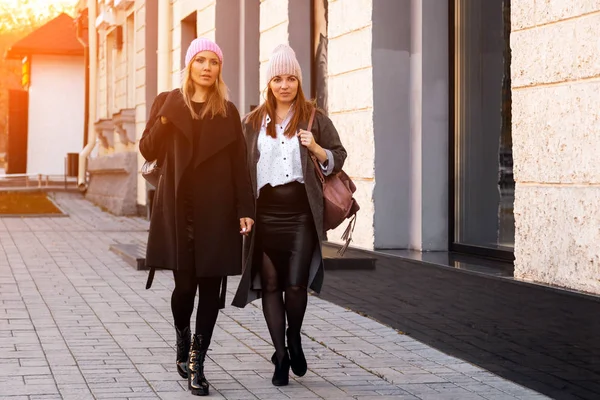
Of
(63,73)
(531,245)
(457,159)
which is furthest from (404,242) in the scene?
(63,73)

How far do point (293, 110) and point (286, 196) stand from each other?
1.58 ft

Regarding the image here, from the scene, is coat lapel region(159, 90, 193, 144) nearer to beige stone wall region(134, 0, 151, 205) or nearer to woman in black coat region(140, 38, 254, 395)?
woman in black coat region(140, 38, 254, 395)

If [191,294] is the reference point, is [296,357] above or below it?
below

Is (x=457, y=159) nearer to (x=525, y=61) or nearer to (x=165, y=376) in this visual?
(x=525, y=61)

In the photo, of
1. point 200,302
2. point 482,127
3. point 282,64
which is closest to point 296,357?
point 200,302

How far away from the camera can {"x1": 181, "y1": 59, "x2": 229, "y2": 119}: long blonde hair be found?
6047 millimetres

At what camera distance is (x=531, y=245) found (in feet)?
20.7

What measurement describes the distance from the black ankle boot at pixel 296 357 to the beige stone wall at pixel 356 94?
2843 millimetres

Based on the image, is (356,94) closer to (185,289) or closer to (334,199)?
(334,199)

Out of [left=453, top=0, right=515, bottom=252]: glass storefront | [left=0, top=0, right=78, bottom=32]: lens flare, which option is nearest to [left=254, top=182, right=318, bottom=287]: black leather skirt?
[left=453, top=0, right=515, bottom=252]: glass storefront

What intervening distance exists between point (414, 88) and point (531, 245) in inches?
114

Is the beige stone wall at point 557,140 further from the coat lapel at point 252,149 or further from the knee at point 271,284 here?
the coat lapel at point 252,149

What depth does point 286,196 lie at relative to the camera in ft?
20.5

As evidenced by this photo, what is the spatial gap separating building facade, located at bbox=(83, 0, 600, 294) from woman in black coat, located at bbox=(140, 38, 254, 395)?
1617 millimetres
